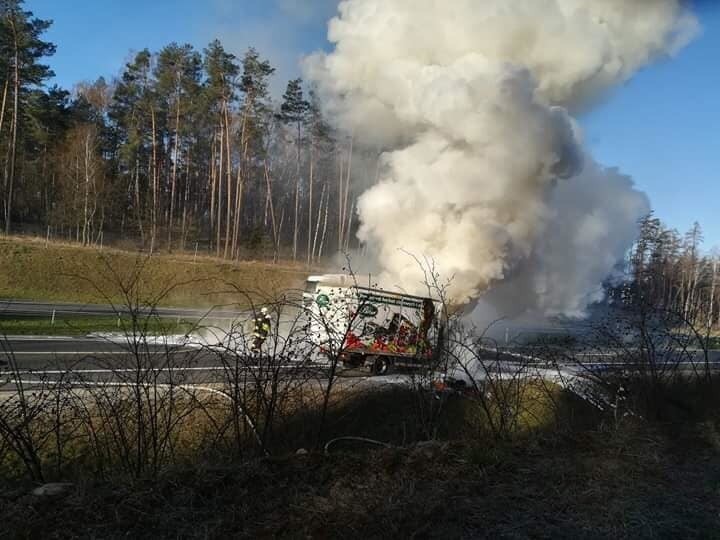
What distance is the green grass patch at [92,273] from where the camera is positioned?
28688 millimetres

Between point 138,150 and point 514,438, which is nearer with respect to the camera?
point 514,438

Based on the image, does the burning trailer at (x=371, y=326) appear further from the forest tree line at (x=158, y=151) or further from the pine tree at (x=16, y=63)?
the pine tree at (x=16, y=63)

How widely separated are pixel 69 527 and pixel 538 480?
3.14 metres

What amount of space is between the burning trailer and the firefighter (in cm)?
46

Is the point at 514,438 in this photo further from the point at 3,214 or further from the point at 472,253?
the point at 3,214

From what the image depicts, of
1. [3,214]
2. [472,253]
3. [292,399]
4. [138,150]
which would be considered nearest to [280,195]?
[138,150]

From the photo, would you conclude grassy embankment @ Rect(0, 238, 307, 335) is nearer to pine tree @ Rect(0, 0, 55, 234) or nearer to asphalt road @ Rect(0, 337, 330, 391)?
pine tree @ Rect(0, 0, 55, 234)

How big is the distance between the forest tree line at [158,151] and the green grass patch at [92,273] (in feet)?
13.3

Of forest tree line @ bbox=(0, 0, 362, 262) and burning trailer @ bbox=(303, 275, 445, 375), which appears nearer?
burning trailer @ bbox=(303, 275, 445, 375)

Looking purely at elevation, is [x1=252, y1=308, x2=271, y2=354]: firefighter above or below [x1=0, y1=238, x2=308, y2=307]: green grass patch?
above

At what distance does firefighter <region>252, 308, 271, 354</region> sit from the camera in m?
5.26

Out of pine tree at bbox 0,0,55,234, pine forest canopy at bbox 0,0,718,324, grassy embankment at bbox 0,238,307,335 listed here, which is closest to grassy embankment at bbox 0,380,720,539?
grassy embankment at bbox 0,238,307,335

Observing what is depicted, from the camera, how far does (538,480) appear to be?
431cm

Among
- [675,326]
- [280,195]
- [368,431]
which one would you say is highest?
[280,195]
